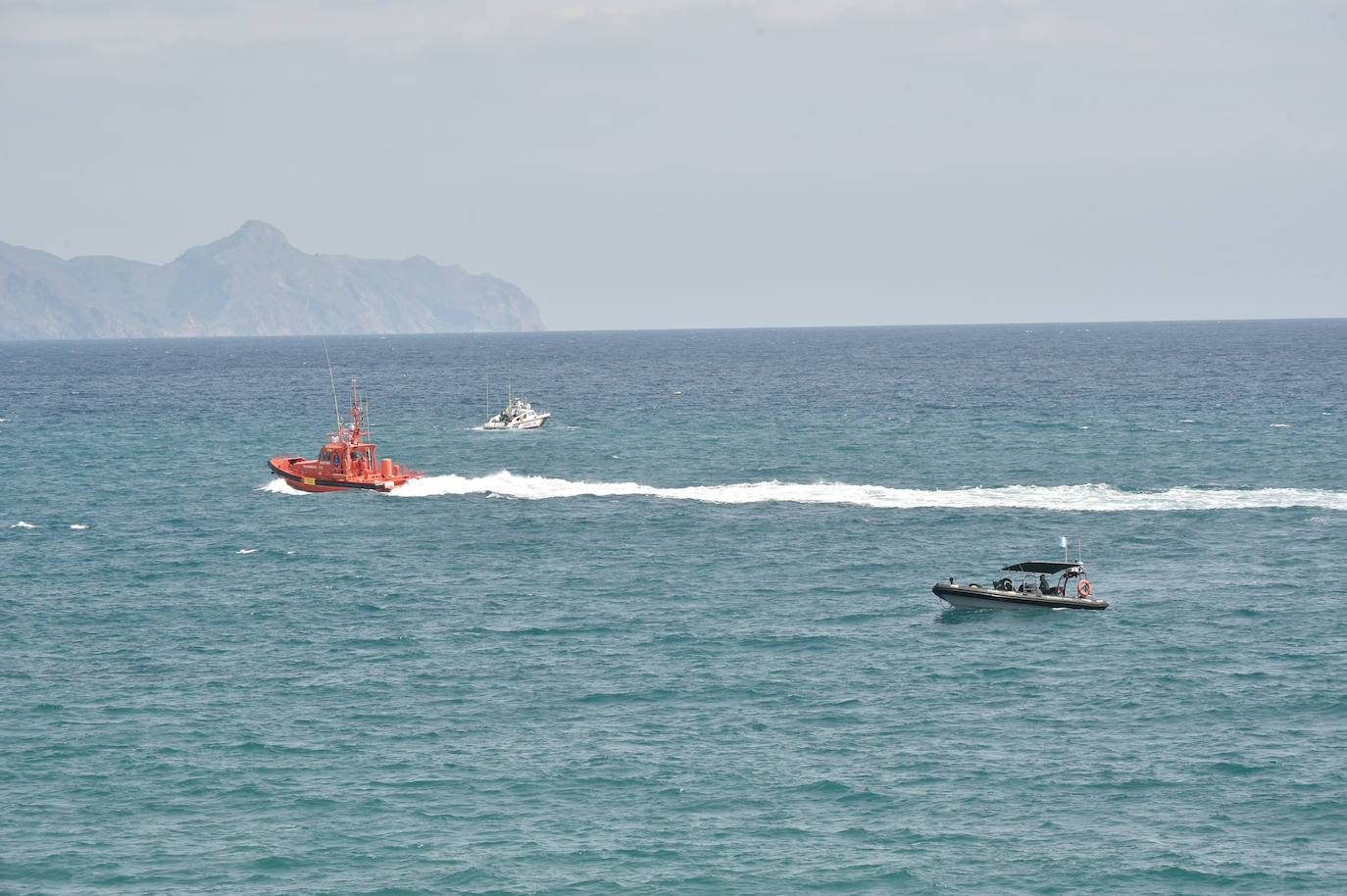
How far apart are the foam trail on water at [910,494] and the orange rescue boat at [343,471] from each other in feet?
6.82

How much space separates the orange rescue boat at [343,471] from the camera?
113000 mm

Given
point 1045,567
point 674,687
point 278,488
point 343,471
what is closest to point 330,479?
point 343,471

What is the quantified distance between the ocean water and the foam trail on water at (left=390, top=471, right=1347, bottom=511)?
0.57 m

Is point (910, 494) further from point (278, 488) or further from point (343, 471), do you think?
point (278, 488)

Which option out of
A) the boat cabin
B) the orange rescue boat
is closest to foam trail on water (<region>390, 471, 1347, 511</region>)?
the orange rescue boat

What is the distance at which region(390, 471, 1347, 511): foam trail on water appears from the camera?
9856cm

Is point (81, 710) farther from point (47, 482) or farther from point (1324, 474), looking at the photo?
point (1324, 474)

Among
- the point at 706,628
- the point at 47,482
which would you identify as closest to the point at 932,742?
the point at 706,628

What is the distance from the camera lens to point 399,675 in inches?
2394

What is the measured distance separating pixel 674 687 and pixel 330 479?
202 ft

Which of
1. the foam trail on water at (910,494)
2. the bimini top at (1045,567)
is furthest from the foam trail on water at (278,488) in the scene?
the bimini top at (1045,567)

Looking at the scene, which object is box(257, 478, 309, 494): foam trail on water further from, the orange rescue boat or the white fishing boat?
the white fishing boat

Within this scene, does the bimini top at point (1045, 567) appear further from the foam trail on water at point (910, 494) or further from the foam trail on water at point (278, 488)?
the foam trail on water at point (278, 488)

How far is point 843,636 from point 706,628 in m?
6.70
